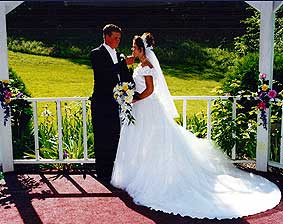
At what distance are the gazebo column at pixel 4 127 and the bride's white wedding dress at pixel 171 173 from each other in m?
1.21

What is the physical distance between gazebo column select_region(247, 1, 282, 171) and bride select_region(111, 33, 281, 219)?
423 mm

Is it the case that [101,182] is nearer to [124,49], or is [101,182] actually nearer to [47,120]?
[47,120]

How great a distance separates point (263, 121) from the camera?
214 inches

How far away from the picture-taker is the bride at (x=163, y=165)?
15.5 feet

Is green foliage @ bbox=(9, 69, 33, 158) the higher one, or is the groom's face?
the groom's face

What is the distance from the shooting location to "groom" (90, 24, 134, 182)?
17.1 ft

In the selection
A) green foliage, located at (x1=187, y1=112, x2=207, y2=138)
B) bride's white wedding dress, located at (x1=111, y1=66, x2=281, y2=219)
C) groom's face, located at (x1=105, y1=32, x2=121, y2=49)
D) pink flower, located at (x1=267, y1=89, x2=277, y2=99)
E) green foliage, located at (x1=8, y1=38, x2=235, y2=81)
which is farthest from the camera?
green foliage, located at (x1=8, y1=38, x2=235, y2=81)

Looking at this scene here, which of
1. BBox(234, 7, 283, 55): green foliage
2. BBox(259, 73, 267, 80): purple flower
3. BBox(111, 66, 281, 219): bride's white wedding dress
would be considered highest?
BBox(234, 7, 283, 55): green foliage

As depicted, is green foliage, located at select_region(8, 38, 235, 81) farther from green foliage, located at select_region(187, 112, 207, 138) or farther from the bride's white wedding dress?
the bride's white wedding dress

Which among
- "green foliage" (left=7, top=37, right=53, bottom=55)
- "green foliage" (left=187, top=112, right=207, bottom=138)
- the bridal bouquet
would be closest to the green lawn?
"green foliage" (left=7, top=37, right=53, bottom=55)

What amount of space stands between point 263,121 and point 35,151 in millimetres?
2422

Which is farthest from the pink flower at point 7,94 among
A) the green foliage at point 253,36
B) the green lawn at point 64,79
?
the green lawn at point 64,79

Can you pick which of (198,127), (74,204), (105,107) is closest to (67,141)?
(105,107)

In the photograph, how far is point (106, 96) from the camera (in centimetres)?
528
